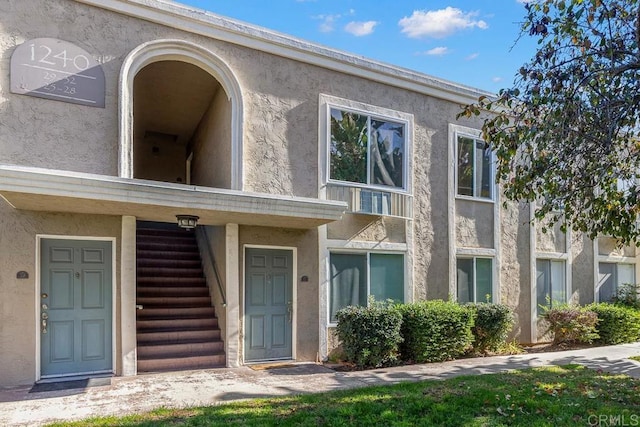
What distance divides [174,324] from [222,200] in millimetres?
3328

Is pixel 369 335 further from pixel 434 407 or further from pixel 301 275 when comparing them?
pixel 434 407

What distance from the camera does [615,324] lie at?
12398mm

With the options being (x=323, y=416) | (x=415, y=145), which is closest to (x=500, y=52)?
(x=415, y=145)

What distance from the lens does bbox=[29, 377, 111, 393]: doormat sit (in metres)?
6.77

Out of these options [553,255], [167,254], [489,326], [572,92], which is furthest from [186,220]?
[553,255]

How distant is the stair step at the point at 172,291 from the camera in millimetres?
9695

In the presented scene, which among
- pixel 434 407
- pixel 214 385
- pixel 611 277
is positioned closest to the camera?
pixel 434 407

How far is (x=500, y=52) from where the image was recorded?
26.8ft

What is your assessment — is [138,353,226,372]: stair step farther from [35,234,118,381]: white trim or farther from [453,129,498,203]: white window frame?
[453,129,498,203]: white window frame

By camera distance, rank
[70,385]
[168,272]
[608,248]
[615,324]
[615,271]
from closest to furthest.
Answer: [70,385], [168,272], [615,324], [608,248], [615,271]

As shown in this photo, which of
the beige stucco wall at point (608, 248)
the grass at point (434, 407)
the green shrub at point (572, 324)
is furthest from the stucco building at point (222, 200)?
the grass at point (434, 407)

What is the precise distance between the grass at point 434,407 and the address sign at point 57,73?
5.00 m

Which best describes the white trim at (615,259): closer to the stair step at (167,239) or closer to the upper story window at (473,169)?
the upper story window at (473,169)

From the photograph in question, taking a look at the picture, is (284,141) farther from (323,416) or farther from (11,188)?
(323,416)
